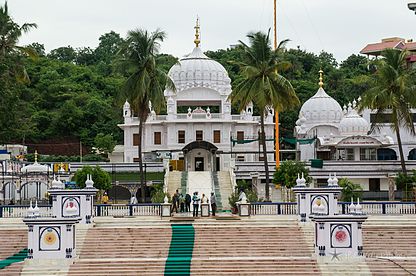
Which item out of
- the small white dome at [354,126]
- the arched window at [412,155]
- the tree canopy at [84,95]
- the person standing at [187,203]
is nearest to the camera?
the person standing at [187,203]

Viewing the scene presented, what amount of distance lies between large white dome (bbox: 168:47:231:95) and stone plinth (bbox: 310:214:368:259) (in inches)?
1462

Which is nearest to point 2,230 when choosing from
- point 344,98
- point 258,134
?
point 258,134

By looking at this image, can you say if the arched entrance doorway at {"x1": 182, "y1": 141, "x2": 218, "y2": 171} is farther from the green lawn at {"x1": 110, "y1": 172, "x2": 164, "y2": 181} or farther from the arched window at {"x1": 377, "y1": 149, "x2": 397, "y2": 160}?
the arched window at {"x1": 377, "y1": 149, "x2": 397, "y2": 160}

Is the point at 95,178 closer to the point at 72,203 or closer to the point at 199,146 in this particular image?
the point at 72,203

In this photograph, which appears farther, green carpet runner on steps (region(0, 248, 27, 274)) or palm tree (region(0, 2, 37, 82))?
palm tree (region(0, 2, 37, 82))

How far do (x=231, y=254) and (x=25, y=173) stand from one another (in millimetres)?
23997

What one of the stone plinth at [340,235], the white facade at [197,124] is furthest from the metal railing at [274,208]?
the white facade at [197,124]

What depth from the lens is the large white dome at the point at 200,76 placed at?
66.2m

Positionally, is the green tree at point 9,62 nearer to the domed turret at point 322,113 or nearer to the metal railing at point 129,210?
the metal railing at point 129,210

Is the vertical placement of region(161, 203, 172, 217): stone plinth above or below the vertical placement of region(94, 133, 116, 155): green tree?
below

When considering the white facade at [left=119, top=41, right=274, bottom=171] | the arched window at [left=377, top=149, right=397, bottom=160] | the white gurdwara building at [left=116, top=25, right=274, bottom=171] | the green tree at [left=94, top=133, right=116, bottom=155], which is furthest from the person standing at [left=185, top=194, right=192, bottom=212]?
the green tree at [left=94, top=133, right=116, bottom=155]

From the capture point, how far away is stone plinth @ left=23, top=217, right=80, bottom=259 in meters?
29.7

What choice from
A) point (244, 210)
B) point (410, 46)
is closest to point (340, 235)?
point (244, 210)

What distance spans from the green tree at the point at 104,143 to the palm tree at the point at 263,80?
27.5 meters
